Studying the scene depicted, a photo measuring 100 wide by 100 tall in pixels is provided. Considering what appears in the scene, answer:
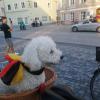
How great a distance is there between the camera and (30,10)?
5272 cm

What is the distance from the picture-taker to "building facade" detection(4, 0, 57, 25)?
52781 mm

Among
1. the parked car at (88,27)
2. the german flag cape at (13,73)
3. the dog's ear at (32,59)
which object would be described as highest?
the dog's ear at (32,59)

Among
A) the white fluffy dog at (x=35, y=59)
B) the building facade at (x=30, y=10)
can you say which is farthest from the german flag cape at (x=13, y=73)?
the building facade at (x=30, y=10)

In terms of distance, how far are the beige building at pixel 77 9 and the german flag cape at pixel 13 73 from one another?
123 ft

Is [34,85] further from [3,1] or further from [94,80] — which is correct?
[3,1]

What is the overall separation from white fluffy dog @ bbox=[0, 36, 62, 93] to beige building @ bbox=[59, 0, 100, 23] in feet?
122

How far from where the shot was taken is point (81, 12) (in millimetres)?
41625

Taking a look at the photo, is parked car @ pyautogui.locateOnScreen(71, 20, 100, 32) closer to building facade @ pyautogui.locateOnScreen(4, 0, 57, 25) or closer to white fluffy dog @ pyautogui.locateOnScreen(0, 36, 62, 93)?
white fluffy dog @ pyautogui.locateOnScreen(0, 36, 62, 93)

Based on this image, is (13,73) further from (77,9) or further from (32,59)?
(77,9)

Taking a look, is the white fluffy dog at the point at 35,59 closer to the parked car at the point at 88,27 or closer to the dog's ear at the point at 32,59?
the dog's ear at the point at 32,59

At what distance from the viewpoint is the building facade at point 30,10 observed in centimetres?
5278

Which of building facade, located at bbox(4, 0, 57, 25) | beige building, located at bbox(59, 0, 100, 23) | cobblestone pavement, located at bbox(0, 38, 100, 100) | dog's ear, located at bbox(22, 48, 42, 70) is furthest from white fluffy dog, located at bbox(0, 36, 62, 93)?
building facade, located at bbox(4, 0, 57, 25)

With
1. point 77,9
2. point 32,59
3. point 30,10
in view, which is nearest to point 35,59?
point 32,59

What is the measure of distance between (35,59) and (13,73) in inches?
10.7
